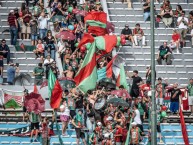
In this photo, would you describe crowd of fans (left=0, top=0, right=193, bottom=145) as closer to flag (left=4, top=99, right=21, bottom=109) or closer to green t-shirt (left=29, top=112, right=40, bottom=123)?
green t-shirt (left=29, top=112, right=40, bottom=123)

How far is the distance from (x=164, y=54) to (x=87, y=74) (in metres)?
6.29

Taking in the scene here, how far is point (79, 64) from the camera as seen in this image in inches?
2320

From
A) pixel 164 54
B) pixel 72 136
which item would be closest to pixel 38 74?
pixel 72 136

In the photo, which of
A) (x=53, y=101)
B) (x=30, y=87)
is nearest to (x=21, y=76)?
(x=30, y=87)

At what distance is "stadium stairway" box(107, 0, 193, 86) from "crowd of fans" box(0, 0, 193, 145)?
381 mm

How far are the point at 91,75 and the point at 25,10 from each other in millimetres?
8255

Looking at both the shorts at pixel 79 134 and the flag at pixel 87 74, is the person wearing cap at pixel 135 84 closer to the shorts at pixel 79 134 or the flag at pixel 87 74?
the flag at pixel 87 74

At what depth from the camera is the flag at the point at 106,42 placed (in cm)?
5912

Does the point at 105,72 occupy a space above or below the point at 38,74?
above

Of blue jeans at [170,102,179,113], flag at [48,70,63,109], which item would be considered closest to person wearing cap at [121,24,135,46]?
blue jeans at [170,102,179,113]

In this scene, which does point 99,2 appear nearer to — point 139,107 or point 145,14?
point 145,14

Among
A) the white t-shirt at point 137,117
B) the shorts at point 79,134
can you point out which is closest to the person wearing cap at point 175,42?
the white t-shirt at point 137,117

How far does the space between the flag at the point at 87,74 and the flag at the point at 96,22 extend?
385 centimetres

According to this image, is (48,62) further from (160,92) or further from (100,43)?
(160,92)
